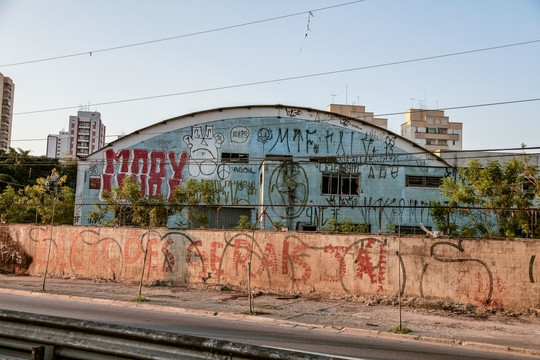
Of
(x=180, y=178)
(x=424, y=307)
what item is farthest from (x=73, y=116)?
(x=424, y=307)

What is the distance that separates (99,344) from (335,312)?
11.6 metres

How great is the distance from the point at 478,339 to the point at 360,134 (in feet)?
76.1

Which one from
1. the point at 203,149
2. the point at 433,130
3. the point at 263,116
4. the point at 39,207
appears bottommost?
the point at 39,207

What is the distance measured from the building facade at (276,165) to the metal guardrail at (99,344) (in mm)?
25799

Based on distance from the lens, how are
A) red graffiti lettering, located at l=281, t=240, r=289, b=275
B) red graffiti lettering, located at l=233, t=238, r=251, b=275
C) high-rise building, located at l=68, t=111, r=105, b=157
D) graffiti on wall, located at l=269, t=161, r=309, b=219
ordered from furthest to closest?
high-rise building, located at l=68, t=111, r=105, b=157 → graffiti on wall, located at l=269, t=161, r=309, b=219 → red graffiti lettering, located at l=233, t=238, r=251, b=275 → red graffiti lettering, located at l=281, t=240, r=289, b=275

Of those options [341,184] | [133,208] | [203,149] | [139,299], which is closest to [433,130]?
[341,184]

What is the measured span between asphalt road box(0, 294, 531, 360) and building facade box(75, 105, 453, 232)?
16.9 m

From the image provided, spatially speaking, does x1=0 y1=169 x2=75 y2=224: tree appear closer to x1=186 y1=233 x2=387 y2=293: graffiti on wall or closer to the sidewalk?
the sidewalk

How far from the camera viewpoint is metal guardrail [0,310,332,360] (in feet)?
12.4

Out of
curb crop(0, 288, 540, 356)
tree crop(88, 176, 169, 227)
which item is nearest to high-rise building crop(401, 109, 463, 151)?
tree crop(88, 176, 169, 227)

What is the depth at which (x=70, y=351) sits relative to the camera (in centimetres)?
431

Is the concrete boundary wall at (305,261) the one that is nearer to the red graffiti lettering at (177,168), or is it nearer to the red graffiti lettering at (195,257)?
the red graffiti lettering at (195,257)

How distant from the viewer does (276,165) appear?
30375 mm

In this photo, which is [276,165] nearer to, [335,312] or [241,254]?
[241,254]
